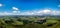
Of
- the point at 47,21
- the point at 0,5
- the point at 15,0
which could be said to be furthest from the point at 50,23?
the point at 0,5

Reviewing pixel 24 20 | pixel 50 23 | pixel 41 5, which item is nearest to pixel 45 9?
pixel 41 5

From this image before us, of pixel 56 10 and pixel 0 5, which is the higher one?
pixel 0 5

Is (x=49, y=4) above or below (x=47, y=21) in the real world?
above

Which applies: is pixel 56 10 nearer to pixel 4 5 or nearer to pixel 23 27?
pixel 23 27

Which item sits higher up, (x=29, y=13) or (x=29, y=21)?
(x=29, y=13)

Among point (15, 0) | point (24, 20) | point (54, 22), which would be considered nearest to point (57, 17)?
point (54, 22)

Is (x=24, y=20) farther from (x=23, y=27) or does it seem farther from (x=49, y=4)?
(x=49, y=4)

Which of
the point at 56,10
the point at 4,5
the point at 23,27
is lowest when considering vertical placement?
the point at 23,27
